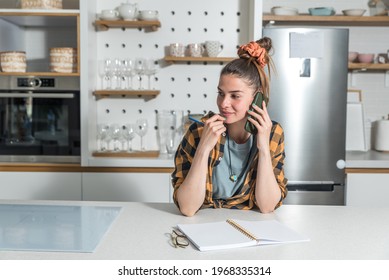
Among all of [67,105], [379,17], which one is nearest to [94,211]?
[67,105]

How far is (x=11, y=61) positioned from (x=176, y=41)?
1086 mm

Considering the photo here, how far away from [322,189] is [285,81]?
0.70 m

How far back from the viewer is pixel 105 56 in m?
3.44

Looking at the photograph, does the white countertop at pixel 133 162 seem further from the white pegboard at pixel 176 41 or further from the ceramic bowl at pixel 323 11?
the ceramic bowl at pixel 323 11

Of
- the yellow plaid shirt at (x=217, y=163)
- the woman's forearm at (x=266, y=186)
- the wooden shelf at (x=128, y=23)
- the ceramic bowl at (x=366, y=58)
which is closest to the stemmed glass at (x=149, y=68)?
the wooden shelf at (x=128, y=23)

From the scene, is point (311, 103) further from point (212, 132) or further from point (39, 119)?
point (39, 119)

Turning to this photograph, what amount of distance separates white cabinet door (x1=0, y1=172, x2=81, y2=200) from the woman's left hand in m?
1.72

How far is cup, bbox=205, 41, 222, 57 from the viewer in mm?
3229

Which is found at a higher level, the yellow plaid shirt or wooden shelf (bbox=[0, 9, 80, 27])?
wooden shelf (bbox=[0, 9, 80, 27])

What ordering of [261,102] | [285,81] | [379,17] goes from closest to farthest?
[261,102], [285,81], [379,17]

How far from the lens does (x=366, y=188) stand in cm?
308

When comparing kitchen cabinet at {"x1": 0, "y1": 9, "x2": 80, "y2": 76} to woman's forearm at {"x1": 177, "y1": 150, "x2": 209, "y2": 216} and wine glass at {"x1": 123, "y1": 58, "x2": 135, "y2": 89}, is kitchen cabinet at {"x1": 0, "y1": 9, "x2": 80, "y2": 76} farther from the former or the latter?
woman's forearm at {"x1": 177, "y1": 150, "x2": 209, "y2": 216}

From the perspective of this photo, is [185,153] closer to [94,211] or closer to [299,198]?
[94,211]

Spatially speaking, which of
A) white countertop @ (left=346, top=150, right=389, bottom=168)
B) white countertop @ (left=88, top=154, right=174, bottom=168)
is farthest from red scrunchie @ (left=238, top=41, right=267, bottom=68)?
white countertop @ (left=346, top=150, right=389, bottom=168)
